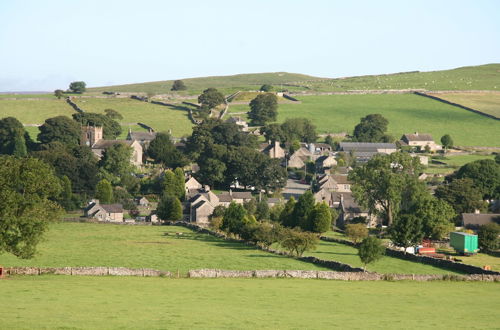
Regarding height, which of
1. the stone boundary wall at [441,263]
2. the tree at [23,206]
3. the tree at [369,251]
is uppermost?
the tree at [23,206]

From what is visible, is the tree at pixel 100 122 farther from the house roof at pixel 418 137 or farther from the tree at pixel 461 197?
the tree at pixel 461 197

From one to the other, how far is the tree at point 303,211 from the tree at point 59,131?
61097 mm

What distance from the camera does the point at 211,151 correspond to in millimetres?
136750

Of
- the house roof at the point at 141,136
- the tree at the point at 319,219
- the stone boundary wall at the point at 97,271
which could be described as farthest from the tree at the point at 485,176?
the stone boundary wall at the point at 97,271

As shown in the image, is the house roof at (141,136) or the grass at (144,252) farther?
the house roof at (141,136)

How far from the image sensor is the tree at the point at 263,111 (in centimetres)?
18412

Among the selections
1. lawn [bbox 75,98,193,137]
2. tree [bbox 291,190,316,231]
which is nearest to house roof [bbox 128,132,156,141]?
lawn [bbox 75,98,193,137]

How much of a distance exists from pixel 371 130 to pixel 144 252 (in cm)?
10531

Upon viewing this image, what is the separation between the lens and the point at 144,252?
247 feet

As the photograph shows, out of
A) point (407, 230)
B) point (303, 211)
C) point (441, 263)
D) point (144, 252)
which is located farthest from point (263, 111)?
point (441, 263)

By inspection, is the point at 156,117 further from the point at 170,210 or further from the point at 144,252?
the point at 144,252

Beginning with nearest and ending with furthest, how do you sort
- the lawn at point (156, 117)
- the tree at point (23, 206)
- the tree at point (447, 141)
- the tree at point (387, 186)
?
the tree at point (23, 206) → the tree at point (387, 186) → the tree at point (447, 141) → the lawn at point (156, 117)

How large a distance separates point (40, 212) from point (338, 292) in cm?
2169

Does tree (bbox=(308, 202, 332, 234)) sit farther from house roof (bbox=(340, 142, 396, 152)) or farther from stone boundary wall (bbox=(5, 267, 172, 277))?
house roof (bbox=(340, 142, 396, 152))
